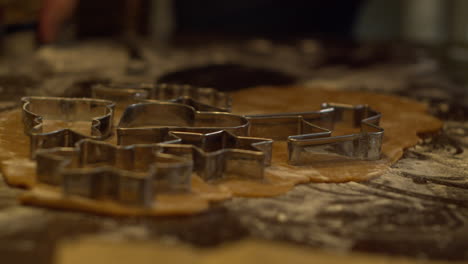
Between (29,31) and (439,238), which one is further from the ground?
(29,31)

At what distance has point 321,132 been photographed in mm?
1271

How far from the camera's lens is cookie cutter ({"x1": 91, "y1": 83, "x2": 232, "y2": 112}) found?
61.2 inches

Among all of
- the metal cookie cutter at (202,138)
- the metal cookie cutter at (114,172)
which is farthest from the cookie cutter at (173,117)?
the metal cookie cutter at (114,172)

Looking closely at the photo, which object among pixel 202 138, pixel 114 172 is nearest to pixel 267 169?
pixel 202 138

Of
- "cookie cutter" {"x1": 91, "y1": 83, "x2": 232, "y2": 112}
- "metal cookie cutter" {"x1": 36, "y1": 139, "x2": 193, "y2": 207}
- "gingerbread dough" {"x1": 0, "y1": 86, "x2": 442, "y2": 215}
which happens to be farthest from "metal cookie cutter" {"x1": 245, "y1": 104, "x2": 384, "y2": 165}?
"metal cookie cutter" {"x1": 36, "y1": 139, "x2": 193, "y2": 207}

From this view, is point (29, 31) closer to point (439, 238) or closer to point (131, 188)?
point (131, 188)

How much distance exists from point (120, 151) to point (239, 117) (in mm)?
355

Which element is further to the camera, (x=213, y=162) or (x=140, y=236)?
(x=213, y=162)

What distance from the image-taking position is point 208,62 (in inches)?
97.7

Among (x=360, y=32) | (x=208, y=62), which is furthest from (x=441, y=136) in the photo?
(x=360, y=32)

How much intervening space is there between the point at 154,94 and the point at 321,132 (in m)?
0.57

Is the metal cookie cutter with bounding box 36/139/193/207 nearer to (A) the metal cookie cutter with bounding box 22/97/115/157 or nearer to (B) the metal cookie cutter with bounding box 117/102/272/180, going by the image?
(B) the metal cookie cutter with bounding box 117/102/272/180

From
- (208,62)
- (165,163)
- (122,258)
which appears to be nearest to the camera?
(122,258)

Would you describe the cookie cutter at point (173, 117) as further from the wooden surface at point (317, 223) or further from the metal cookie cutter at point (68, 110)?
the wooden surface at point (317, 223)
